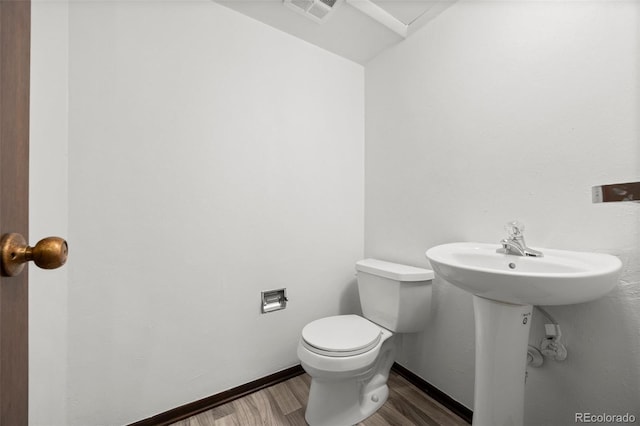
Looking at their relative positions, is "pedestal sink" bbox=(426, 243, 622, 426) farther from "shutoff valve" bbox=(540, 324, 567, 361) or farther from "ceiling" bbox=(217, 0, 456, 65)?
"ceiling" bbox=(217, 0, 456, 65)

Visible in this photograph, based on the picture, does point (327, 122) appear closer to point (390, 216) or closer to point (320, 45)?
point (320, 45)

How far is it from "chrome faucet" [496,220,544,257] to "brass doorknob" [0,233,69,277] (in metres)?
1.20

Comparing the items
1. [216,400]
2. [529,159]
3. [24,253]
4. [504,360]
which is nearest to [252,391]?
[216,400]

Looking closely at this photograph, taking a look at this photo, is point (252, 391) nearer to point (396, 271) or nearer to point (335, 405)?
point (335, 405)

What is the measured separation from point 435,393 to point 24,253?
169 centimetres

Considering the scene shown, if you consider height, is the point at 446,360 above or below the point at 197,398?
above

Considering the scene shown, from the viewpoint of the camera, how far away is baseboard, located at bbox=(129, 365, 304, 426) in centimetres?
117

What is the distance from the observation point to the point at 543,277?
0.63 m

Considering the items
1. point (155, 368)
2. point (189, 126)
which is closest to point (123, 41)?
point (189, 126)

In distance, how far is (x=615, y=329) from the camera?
847 millimetres

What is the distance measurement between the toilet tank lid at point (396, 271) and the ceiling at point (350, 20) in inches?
53.3

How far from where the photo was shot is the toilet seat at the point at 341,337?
1094 mm

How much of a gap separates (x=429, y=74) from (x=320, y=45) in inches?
28.1

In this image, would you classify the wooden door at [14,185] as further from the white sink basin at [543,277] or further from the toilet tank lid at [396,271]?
the toilet tank lid at [396,271]
